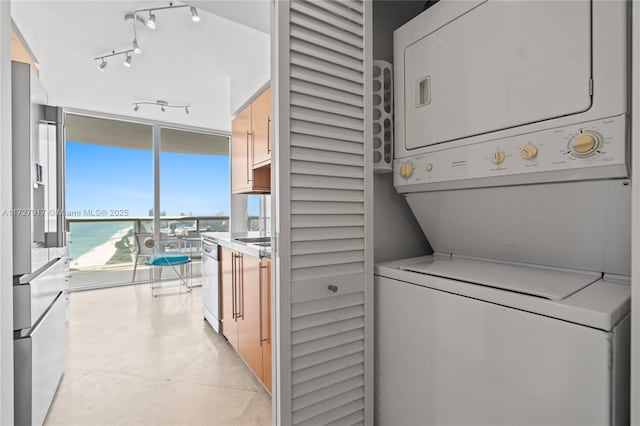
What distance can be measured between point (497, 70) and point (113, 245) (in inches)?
203

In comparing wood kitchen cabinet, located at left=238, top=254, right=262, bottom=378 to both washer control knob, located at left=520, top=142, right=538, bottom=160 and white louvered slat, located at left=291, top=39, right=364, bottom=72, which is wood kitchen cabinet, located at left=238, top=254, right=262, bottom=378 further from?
washer control knob, located at left=520, top=142, right=538, bottom=160

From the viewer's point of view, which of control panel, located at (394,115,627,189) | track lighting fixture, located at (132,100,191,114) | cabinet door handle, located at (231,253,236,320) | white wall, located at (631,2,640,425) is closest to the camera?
white wall, located at (631,2,640,425)

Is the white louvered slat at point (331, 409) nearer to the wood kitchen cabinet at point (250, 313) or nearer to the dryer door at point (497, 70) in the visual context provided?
the wood kitchen cabinet at point (250, 313)

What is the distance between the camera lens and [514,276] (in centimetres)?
99

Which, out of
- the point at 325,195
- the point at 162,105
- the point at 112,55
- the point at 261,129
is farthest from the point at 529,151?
the point at 162,105

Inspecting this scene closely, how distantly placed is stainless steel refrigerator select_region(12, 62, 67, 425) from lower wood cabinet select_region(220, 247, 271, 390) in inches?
39.6

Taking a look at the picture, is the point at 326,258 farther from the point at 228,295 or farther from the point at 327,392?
the point at 228,295

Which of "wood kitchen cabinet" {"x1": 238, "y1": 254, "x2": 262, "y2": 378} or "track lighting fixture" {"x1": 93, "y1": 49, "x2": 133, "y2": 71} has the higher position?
"track lighting fixture" {"x1": 93, "y1": 49, "x2": 133, "y2": 71}

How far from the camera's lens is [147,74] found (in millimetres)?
3408

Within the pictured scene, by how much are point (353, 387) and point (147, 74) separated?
12.2 feet

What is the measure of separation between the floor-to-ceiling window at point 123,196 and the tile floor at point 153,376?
1.41 metres

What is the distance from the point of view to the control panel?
76 centimetres

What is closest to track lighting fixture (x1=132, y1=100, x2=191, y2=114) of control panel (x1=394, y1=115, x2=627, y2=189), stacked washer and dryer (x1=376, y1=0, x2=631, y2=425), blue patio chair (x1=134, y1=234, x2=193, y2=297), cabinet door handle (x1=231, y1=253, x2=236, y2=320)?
blue patio chair (x1=134, y1=234, x2=193, y2=297)

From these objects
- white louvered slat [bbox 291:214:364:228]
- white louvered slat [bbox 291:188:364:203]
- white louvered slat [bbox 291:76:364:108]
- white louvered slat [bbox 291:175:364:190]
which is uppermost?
white louvered slat [bbox 291:76:364:108]
